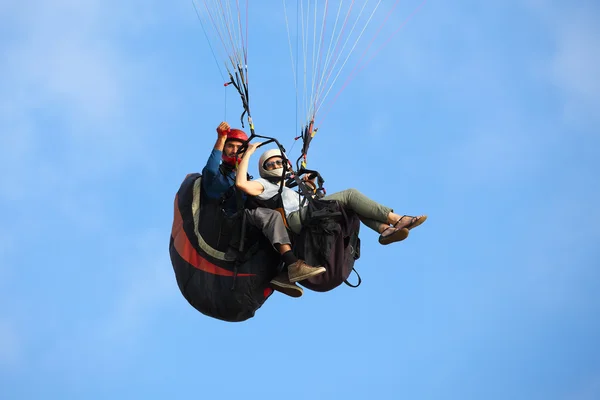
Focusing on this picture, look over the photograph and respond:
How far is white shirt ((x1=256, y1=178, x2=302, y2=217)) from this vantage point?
8.46 m

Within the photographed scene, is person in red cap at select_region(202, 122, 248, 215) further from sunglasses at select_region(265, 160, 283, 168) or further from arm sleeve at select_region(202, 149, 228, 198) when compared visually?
sunglasses at select_region(265, 160, 283, 168)

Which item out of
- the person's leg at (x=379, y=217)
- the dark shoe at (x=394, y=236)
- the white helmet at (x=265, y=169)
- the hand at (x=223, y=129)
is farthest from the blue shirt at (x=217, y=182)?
the dark shoe at (x=394, y=236)

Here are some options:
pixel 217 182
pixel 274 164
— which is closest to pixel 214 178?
pixel 217 182

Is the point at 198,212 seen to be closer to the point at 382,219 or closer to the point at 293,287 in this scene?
the point at 293,287

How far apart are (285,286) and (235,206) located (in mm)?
856

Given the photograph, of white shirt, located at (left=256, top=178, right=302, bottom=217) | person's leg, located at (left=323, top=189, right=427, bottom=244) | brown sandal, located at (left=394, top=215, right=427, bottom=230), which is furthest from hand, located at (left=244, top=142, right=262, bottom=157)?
brown sandal, located at (left=394, top=215, right=427, bottom=230)

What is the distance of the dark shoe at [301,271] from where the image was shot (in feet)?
26.8

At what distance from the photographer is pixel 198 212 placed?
8727mm

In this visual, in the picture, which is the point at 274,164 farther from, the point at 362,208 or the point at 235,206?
the point at 362,208

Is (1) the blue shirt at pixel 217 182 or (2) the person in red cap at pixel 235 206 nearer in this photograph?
(2) the person in red cap at pixel 235 206

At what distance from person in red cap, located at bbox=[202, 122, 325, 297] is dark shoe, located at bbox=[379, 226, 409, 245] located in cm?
59

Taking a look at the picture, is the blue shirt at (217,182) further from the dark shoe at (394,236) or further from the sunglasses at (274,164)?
the dark shoe at (394,236)

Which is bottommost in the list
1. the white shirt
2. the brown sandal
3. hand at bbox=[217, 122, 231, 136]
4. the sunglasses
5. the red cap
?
the brown sandal

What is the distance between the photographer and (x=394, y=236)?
26.3ft
